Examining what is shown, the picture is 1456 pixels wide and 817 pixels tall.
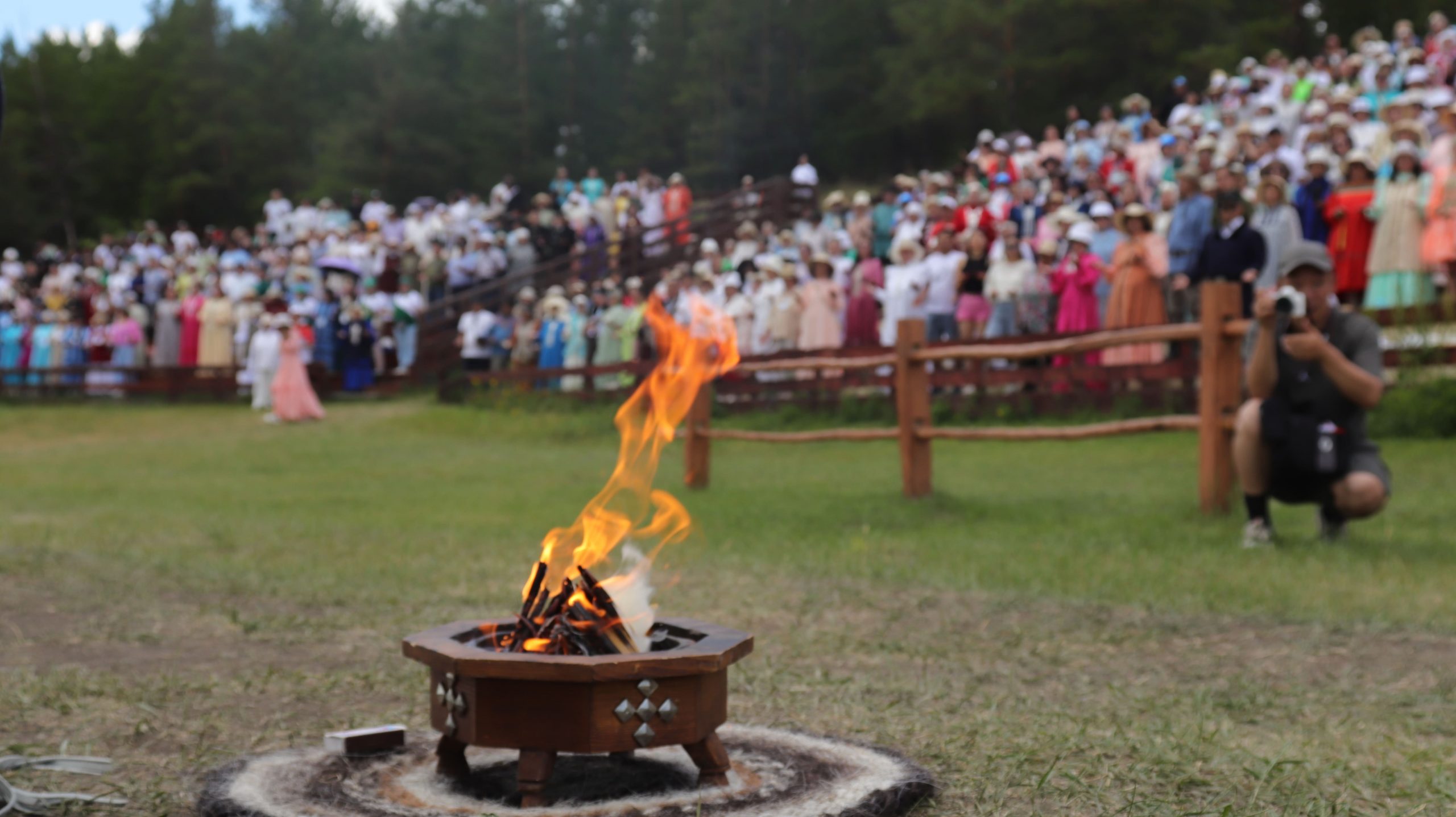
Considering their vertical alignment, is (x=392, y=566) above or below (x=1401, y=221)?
below

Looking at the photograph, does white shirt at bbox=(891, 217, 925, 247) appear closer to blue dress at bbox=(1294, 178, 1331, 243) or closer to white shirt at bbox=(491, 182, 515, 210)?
blue dress at bbox=(1294, 178, 1331, 243)

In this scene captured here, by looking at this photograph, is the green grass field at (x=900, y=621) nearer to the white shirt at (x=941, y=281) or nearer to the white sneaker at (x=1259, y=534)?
the white sneaker at (x=1259, y=534)

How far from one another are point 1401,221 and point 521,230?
1639 cm

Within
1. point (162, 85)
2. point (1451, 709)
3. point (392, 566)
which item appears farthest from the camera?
point (162, 85)

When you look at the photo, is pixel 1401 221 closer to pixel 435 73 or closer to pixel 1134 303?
pixel 1134 303

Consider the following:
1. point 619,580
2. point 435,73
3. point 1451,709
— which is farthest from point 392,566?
point 435,73

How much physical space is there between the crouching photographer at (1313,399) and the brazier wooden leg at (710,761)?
4.37 m

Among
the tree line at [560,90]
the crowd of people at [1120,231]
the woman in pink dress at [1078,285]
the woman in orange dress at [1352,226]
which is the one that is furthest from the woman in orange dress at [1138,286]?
the tree line at [560,90]

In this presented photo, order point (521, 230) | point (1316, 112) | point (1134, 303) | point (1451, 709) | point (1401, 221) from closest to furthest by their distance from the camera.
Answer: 1. point (1451, 709)
2. point (1401, 221)
3. point (1134, 303)
4. point (1316, 112)
5. point (521, 230)

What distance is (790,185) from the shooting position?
92.9 feet

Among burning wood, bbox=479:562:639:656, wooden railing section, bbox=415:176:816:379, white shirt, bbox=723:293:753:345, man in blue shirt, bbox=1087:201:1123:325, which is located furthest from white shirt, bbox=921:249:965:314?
burning wood, bbox=479:562:639:656

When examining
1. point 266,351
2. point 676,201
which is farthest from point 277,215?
point 266,351

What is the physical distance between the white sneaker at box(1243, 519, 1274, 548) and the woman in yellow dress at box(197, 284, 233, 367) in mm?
23041

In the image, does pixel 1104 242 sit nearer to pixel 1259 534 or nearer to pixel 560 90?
pixel 1259 534
